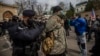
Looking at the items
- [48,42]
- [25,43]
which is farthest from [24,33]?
[48,42]

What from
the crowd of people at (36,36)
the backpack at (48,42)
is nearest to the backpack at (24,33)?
the crowd of people at (36,36)

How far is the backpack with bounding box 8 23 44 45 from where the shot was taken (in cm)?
507

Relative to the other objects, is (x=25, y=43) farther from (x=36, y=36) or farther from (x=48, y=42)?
(x=48, y=42)

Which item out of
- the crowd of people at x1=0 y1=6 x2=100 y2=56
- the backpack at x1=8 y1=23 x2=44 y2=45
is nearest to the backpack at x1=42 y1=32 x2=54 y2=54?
the crowd of people at x1=0 y1=6 x2=100 y2=56

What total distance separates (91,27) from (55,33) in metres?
12.7

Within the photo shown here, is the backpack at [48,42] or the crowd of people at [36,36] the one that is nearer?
the crowd of people at [36,36]

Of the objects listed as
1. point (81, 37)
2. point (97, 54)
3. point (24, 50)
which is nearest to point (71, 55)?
point (81, 37)

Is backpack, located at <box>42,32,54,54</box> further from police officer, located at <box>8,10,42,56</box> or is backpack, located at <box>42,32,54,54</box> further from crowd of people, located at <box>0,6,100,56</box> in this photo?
police officer, located at <box>8,10,42,56</box>

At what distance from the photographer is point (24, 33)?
5.09m

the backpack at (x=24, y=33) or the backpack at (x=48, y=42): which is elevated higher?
the backpack at (x=24, y=33)

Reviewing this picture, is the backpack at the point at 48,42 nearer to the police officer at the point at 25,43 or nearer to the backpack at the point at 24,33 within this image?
the police officer at the point at 25,43

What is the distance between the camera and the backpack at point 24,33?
5.07m

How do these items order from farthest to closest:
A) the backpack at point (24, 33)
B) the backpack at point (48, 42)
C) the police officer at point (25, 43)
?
the backpack at point (48, 42)
the police officer at point (25, 43)
the backpack at point (24, 33)

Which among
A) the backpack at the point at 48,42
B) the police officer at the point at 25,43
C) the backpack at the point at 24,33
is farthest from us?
the backpack at the point at 48,42
